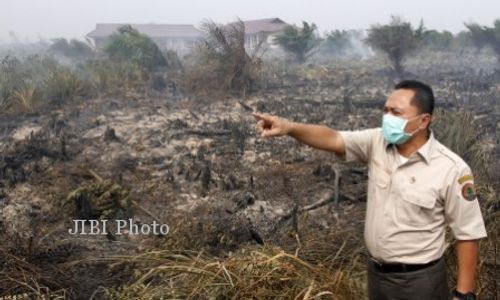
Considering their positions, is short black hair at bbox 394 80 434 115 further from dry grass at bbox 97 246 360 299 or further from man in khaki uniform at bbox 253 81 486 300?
dry grass at bbox 97 246 360 299

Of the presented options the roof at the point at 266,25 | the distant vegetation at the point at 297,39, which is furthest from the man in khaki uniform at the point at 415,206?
the roof at the point at 266,25

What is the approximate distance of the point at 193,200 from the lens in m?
5.52

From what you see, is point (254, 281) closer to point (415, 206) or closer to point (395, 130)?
point (415, 206)

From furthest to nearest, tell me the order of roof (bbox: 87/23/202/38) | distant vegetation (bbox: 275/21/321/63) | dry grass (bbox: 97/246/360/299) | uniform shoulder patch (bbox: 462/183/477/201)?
roof (bbox: 87/23/202/38) → distant vegetation (bbox: 275/21/321/63) → dry grass (bbox: 97/246/360/299) → uniform shoulder patch (bbox: 462/183/477/201)

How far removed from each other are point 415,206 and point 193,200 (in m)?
3.93

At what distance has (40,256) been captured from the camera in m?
3.73

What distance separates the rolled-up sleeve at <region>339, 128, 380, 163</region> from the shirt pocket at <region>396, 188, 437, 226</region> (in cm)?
31

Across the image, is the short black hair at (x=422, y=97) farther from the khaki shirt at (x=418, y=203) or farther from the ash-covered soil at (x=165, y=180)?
the ash-covered soil at (x=165, y=180)

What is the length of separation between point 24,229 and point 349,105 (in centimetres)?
790

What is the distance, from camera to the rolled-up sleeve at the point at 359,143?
211 centimetres

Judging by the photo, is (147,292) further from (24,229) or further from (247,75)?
(247,75)

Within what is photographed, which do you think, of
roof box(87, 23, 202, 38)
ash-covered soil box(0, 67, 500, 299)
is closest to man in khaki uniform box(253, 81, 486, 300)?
ash-covered soil box(0, 67, 500, 299)

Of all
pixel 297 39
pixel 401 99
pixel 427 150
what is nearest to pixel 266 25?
pixel 297 39

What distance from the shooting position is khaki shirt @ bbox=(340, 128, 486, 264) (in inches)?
71.1
